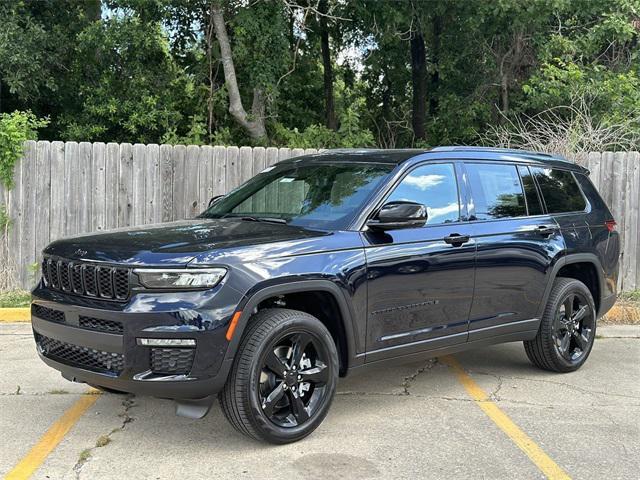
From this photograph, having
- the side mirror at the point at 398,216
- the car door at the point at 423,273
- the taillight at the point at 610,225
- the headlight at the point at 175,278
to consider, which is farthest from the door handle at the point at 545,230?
the headlight at the point at 175,278

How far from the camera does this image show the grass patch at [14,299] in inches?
328

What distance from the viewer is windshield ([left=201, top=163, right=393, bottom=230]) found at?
4.85 meters

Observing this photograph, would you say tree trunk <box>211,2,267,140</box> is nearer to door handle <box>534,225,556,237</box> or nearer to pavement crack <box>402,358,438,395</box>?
pavement crack <box>402,358,438,395</box>

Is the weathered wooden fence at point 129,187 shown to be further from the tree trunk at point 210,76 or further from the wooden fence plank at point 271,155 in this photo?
the tree trunk at point 210,76

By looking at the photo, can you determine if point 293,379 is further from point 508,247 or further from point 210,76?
point 210,76

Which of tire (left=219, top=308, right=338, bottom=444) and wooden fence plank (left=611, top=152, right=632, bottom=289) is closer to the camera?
tire (left=219, top=308, right=338, bottom=444)

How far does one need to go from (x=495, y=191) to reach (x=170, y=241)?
110 inches

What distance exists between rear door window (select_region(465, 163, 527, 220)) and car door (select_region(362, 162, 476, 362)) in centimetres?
20

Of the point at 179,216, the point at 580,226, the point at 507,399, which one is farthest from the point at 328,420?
the point at 179,216

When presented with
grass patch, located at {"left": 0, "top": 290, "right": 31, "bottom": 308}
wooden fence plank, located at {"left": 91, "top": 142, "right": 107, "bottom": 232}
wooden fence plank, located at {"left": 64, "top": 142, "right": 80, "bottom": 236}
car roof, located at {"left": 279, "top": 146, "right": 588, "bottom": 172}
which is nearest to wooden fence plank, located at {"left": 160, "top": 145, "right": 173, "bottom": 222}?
wooden fence plank, located at {"left": 91, "top": 142, "right": 107, "bottom": 232}

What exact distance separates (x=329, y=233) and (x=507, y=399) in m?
2.12

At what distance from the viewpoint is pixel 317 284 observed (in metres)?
4.32

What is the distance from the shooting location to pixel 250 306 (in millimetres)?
4039

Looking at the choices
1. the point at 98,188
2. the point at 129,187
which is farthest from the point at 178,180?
the point at 98,188
